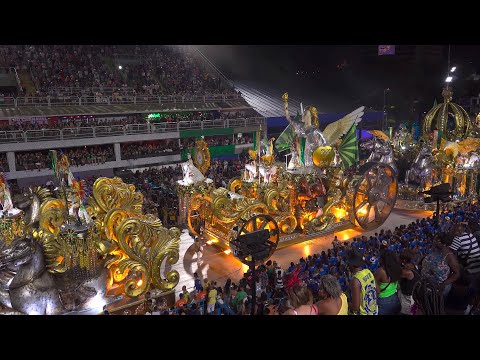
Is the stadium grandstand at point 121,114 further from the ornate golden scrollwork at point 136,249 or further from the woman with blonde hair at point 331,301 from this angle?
the woman with blonde hair at point 331,301

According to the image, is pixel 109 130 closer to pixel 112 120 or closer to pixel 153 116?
pixel 112 120

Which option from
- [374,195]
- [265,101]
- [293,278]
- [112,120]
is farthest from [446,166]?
[265,101]

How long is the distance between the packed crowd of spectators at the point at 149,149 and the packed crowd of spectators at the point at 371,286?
1444 centimetres

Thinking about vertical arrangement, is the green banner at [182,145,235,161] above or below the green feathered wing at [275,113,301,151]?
below

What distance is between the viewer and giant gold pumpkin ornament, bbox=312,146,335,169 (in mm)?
11570

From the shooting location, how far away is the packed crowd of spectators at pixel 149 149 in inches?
828

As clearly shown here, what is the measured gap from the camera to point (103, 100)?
2297cm

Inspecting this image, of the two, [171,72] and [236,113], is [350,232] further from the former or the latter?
[171,72]

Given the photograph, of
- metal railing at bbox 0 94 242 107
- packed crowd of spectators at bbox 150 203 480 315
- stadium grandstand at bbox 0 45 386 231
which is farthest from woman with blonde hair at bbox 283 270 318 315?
metal railing at bbox 0 94 242 107

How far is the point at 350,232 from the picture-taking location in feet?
38.7

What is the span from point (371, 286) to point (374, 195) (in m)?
6.82

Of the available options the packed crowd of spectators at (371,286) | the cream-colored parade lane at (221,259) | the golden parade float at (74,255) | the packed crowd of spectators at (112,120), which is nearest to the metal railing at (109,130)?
the packed crowd of spectators at (112,120)

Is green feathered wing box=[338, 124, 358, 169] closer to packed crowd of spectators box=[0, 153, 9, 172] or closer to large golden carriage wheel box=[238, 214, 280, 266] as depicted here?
large golden carriage wheel box=[238, 214, 280, 266]

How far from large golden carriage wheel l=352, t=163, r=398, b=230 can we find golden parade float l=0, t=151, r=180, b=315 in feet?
18.5
